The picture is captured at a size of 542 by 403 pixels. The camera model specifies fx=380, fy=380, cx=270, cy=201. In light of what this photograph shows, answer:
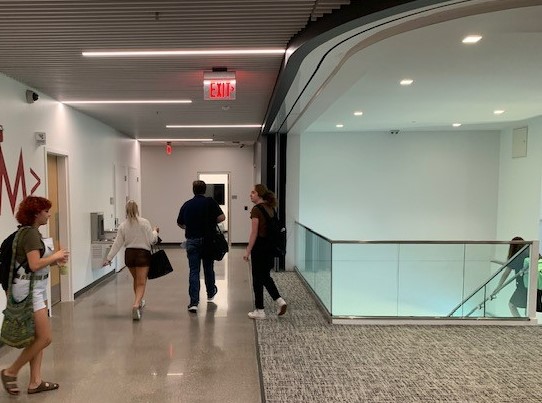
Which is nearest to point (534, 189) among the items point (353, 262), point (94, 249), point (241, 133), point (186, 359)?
point (353, 262)

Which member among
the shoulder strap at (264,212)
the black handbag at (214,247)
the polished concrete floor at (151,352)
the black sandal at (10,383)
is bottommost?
the polished concrete floor at (151,352)

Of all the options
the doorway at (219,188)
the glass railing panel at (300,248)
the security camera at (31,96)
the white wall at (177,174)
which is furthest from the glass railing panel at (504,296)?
the doorway at (219,188)

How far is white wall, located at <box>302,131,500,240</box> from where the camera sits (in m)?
9.06

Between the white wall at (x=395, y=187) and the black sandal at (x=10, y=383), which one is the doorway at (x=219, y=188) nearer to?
the white wall at (x=395, y=187)

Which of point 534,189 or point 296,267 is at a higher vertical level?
point 534,189

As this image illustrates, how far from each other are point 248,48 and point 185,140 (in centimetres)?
664

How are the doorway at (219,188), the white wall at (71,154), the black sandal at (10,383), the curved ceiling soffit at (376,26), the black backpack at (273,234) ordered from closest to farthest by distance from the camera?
the curved ceiling soffit at (376,26), the black sandal at (10,383), the white wall at (71,154), the black backpack at (273,234), the doorway at (219,188)

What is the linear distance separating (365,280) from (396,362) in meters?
2.84

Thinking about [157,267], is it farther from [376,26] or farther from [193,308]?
[376,26]

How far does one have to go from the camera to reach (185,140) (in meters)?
9.61

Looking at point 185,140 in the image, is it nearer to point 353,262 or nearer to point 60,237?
point 60,237

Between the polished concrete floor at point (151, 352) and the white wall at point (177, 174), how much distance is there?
17.5ft

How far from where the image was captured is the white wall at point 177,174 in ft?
36.1

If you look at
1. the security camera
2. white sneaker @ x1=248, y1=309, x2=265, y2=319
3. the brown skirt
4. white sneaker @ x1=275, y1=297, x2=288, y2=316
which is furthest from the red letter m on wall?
white sneaker @ x1=275, y1=297, x2=288, y2=316
